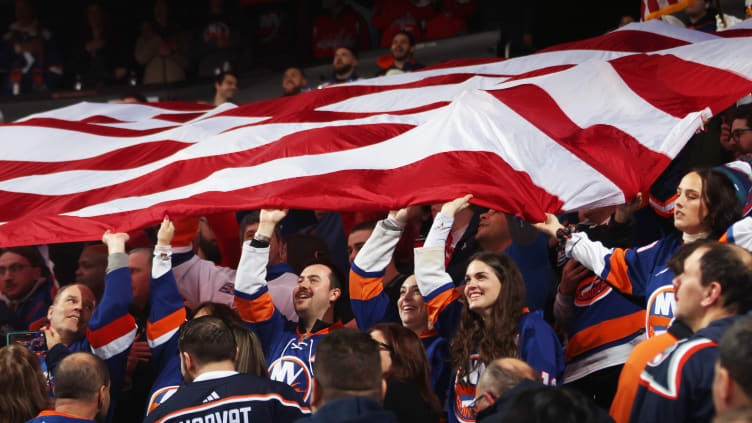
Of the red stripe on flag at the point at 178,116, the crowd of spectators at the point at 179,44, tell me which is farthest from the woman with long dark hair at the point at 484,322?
the crowd of spectators at the point at 179,44

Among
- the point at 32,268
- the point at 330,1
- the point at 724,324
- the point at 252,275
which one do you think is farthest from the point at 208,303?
the point at 330,1

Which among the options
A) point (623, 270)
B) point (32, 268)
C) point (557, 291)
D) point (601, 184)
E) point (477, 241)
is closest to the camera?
point (623, 270)

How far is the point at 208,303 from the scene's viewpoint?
3.69 m

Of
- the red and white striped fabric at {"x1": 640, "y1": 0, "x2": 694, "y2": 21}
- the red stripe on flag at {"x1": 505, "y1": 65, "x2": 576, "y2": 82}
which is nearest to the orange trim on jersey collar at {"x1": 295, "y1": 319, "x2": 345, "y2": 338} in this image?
the red stripe on flag at {"x1": 505, "y1": 65, "x2": 576, "y2": 82}

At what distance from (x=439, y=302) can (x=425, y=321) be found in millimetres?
224

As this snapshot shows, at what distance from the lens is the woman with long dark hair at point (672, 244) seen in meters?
3.00

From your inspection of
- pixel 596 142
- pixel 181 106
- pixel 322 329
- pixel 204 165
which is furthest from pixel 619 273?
pixel 181 106

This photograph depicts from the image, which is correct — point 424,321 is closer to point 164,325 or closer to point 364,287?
point 364,287

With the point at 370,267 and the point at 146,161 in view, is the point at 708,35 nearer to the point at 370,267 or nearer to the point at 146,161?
the point at 370,267

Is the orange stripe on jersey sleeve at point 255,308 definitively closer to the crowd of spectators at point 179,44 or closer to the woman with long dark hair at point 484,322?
the woman with long dark hair at point 484,322

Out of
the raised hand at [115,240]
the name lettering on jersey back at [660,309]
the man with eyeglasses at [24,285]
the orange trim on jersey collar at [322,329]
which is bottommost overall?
the man with eyeglasses at [24,285]

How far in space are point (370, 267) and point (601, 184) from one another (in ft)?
3.16

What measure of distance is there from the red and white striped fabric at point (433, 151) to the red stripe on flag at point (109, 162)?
0.01 m

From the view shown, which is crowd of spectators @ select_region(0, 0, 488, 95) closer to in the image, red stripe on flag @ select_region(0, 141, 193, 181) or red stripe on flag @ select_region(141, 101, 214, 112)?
red stripe on flag @ select_region(141, 101, 214, 112)
